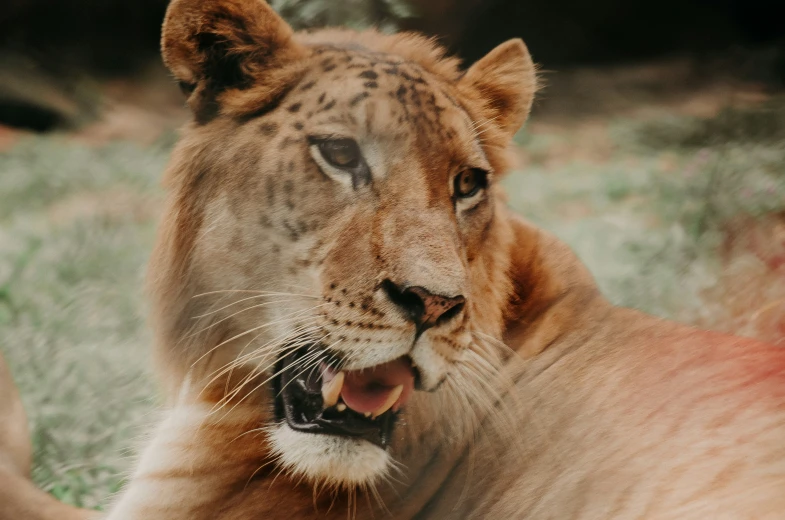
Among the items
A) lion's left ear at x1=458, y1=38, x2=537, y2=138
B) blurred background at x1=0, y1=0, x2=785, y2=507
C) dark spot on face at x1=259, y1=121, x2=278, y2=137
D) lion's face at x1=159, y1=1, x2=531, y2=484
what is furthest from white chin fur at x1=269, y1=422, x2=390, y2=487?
lion's left ear at x1=458, y1=38, x2=537, y2=138

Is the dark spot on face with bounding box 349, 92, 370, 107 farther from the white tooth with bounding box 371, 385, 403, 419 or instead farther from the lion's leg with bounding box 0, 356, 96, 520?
the lion's leg with bounding box 0, 356, 96, 520

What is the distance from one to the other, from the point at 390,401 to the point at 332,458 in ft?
0.39

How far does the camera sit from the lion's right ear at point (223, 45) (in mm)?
1131

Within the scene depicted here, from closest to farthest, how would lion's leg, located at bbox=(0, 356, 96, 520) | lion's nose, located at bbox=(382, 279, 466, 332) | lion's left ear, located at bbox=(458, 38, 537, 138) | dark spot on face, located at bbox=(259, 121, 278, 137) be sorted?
lion's nose, located at bbox=(382, 279, 466, 332) < dark spot on face, located at bbox=(259, 121, 278, 137) < lion's left ear, located at bbox=(458, 38, 537, 138) < lion's leg, located at bbox=(0, 356, 96, 520)

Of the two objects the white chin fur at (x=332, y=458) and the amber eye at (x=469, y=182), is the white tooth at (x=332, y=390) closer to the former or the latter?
the white chin fur at (x=332, y=458)

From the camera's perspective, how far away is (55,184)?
150cm

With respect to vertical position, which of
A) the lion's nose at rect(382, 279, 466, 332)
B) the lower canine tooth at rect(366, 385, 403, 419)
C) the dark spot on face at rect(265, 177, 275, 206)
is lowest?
the lower canine tooth at rect(366, 385, 403, 419)

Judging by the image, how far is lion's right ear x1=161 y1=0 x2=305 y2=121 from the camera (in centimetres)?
113

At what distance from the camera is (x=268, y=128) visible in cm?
113

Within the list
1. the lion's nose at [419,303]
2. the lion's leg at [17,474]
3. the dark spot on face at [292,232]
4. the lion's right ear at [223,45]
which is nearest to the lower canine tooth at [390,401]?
the lion's nose at [419,303]

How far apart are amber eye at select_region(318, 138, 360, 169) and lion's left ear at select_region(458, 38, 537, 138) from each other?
0.23 meters

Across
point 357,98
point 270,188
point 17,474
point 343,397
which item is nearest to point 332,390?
point 343,397

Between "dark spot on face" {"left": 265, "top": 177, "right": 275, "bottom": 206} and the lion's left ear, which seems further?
the lion's left ear

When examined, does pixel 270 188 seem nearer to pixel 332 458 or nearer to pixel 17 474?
pixel 332 458
